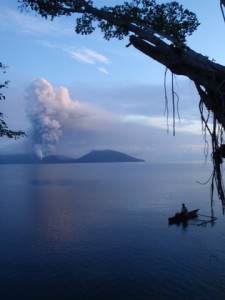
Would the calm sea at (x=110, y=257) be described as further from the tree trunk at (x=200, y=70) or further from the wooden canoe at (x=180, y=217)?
the tree trunk at (x=200, y=70)

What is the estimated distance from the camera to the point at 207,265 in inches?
1693

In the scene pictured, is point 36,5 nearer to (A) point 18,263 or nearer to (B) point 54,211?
(A) point 18,263

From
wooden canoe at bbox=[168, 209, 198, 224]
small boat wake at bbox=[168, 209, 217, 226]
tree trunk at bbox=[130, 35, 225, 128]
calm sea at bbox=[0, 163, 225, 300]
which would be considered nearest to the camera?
tree trunk at bbox=[130, 35, 225, 128]

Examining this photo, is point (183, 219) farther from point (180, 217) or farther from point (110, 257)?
point (110, 257)

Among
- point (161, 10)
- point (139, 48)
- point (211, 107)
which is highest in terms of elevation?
point (161, 10)

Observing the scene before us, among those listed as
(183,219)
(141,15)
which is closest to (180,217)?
(183,219)

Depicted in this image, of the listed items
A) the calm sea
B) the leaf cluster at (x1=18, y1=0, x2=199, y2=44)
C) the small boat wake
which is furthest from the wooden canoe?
the leaf cluster at (x1=18, y1=0, x2=199, y2=44)

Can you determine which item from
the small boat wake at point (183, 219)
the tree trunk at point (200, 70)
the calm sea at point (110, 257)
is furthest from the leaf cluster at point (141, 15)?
the small boat wake at point (183, 219)

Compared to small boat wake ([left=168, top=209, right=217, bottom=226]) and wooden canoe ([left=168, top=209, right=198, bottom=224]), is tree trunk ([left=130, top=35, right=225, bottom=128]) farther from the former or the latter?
wooden canoe ([left=168, top=209, right=198, bottom=224])

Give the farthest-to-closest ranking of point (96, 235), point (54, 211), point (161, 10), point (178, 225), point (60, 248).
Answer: point (54, 211)
point (178, 225)
point (96, 235)
point (60, 248)
point (161, 10)

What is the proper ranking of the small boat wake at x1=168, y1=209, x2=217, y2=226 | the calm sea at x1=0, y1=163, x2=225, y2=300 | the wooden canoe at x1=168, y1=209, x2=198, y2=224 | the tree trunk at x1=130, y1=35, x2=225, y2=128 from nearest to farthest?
the tree trunk at x1=130, y1=35, x2=225, y2=128
the calm sea at x1=0, y1=163, x2=225, y2=300
the small boat wake at x1=168, y1=209, x2=217, y2=226
the wooden canoe at x1=168, y1=209, x2=198, y2=224

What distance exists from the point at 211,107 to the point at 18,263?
46.5 metres

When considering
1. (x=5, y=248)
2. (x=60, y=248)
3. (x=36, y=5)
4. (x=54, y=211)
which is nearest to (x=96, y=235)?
(x=60, y=248)

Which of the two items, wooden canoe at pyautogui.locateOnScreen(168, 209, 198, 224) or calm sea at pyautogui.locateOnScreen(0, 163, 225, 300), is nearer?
calm sea at pyautogui.locateOnScreen(0, 163, 225, 300)
